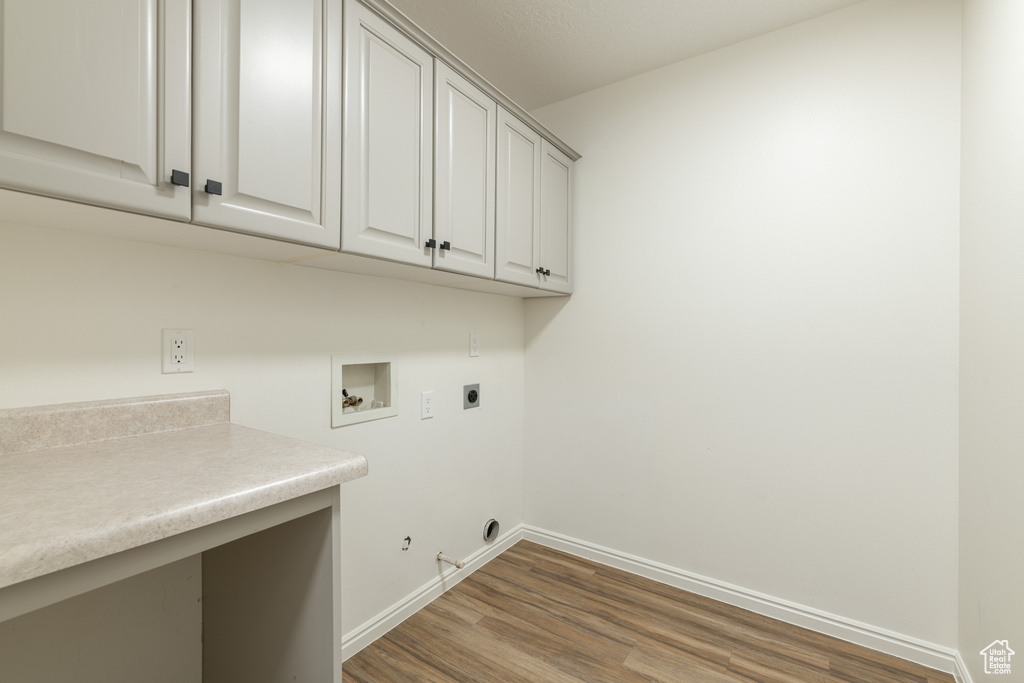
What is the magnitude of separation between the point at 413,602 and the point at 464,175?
1739 millimetres

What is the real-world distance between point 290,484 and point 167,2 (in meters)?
0.97

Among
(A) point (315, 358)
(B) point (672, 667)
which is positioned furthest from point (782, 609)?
(A) point (315, 358)

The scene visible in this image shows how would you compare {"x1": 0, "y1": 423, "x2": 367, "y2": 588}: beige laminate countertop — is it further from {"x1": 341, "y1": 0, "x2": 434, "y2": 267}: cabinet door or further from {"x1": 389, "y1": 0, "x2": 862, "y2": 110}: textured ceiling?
{"x1": 389, "y1": 0, "x2": 862, "y2": 110}: textured ceiling

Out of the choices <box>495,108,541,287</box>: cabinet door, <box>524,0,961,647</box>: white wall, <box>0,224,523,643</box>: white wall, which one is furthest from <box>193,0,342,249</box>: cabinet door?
<box>524,0,961,647</box>: white wall

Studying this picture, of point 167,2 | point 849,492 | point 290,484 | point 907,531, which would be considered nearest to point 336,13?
point 167,2

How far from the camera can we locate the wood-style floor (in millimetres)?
1565

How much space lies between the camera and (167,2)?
2.89ft

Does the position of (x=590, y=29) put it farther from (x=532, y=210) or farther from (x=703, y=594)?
(x=703, y=594)

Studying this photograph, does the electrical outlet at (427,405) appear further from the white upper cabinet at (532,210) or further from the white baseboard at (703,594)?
the white baseboard at (703,594)

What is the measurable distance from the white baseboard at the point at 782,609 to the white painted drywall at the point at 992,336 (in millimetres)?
116

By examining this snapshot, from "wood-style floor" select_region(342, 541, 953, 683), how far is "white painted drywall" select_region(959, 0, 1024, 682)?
1.66ft

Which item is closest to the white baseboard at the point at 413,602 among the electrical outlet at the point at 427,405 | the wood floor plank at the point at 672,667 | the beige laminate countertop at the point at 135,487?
the electrical outlet at the point at 427,405

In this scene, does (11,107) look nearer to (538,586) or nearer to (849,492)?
(538,586)

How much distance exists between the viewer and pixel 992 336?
1310mm
